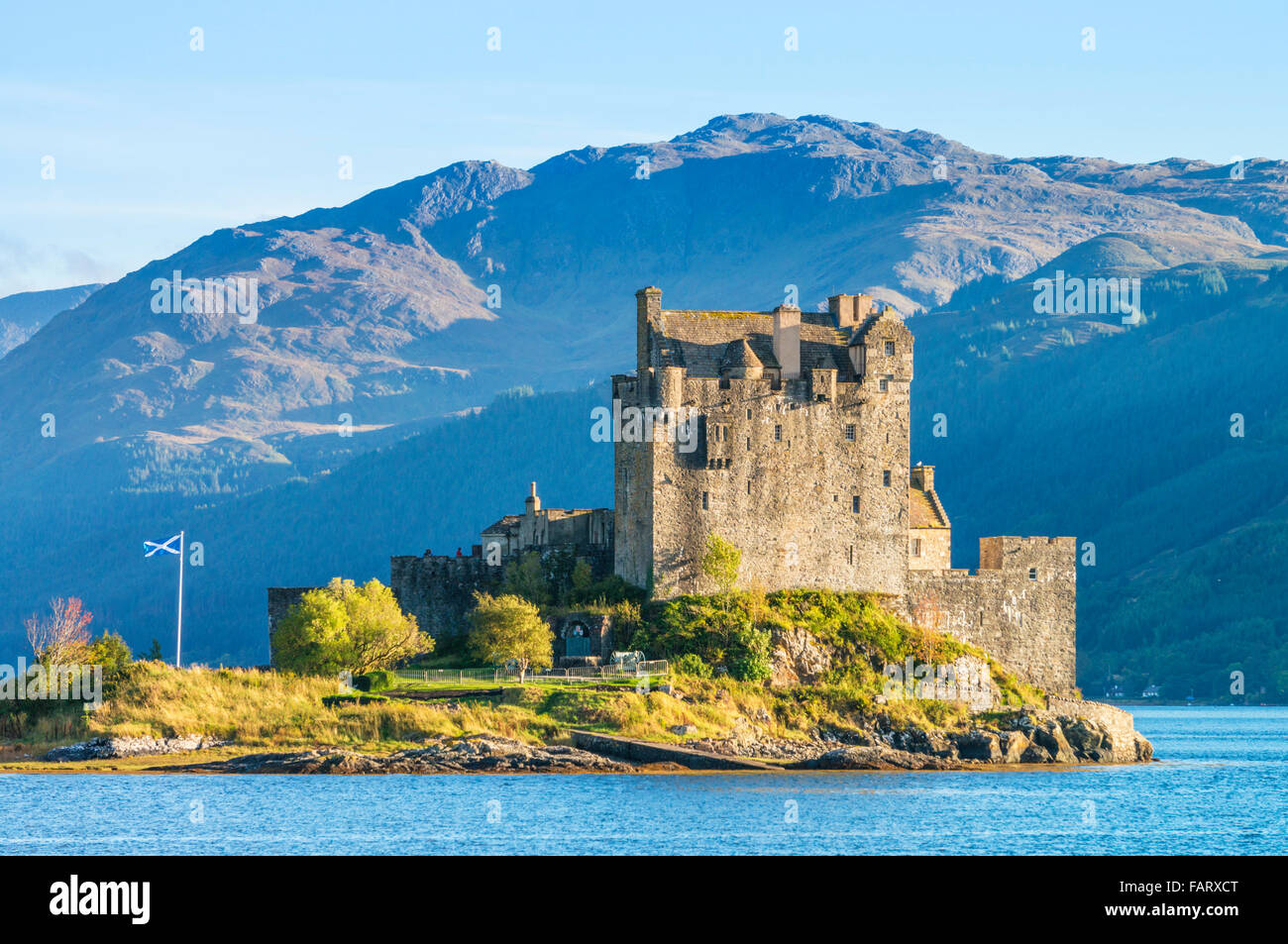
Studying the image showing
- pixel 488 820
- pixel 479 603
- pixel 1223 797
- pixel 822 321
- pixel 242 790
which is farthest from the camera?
pixel 822 321

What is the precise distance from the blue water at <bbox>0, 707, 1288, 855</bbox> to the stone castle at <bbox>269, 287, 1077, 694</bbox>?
11090mm

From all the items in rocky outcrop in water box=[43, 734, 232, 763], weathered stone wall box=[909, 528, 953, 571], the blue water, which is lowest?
A: the blue water

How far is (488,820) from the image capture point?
59875 mm

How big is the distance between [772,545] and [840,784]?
15.9 m

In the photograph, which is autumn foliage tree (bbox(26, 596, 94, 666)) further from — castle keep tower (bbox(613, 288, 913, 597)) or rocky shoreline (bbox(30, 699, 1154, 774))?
castle keep tower (bbox(613, 288, 913, 597))

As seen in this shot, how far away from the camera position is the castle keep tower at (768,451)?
273 feet

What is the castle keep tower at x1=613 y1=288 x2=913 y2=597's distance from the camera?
8325 cm

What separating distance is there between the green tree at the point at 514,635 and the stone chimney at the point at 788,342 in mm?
15980

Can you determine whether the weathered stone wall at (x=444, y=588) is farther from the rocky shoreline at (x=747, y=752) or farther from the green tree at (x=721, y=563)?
the rocky shoreline at (x=747, y=752)

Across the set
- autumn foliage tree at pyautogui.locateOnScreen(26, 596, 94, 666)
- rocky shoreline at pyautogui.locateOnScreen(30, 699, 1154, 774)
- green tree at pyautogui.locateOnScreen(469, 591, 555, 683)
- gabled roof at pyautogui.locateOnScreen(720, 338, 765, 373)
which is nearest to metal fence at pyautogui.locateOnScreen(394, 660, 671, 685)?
green tree at pyautogui.locateOnScreen(469, 591, 555, 683)

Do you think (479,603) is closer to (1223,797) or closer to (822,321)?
(822,321)

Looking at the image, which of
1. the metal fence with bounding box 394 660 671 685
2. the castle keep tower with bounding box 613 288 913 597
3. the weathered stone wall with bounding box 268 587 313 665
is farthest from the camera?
the weathered stone wall with bounding box 268 587 313 665

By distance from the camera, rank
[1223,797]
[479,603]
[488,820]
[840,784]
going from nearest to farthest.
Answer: [488,820], [840,784], [1223,797], [479,603]
